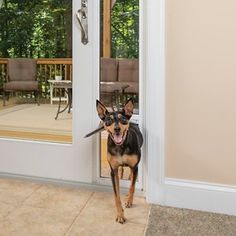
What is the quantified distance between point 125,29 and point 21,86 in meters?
2.76

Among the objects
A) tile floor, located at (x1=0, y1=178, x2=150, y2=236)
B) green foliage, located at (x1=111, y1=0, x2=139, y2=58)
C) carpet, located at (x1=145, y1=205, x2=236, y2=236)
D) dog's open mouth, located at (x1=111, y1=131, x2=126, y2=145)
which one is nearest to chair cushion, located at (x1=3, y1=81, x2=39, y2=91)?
tile floor, located at (x1=0, y1=178, x2=150, y2=236)

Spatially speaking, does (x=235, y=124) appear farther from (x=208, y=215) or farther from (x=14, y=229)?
(x=14, y=229)

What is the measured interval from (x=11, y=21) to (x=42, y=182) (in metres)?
2.06

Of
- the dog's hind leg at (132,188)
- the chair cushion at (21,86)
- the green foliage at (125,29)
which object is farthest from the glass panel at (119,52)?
the chair cushion at (21,86)

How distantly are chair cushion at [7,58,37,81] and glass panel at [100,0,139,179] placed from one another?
7.30ft

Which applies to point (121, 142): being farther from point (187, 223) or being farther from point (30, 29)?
point (30, 29)

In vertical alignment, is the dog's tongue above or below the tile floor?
above

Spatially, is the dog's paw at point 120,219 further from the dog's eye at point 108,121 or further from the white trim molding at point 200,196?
the dog's eye at point 108,121

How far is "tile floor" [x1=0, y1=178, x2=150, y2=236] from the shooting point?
1.49 m

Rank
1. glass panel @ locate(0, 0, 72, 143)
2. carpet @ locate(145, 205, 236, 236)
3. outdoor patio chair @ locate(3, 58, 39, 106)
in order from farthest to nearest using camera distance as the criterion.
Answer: outdoor patio chair @ locate(3, 58, 39, 106) → glass panel @ locate(0, 0, 72, 143) → carpet @ locate(145, 205, 236, 236)

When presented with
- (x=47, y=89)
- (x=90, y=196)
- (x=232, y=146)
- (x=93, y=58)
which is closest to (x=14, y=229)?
(x=90, y=196)

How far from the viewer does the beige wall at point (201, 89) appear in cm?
159

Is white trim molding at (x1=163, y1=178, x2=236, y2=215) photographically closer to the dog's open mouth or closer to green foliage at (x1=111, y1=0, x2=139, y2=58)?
the dog's open mouth

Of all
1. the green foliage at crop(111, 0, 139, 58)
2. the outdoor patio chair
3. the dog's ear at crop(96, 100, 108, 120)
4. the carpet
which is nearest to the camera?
the carpet
